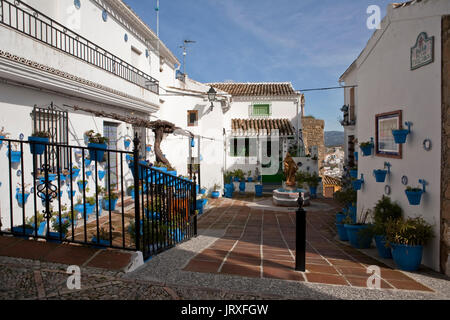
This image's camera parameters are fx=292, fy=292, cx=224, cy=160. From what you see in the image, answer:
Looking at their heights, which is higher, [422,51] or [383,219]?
[422,51]

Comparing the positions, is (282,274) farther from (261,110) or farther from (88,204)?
(261,110)

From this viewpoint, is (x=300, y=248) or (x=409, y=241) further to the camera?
(x=409, y=241)

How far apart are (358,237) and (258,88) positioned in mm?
16043

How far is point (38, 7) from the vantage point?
7098 mm

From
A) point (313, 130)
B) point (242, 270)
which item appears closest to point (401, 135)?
point (242, 270)

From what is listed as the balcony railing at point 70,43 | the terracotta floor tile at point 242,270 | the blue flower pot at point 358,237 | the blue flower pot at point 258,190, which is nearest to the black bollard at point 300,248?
the terracotta floor tile at point 242,270

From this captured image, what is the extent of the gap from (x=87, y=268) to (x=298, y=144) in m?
15.6

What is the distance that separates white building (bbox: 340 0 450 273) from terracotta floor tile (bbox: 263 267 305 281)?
2.28 m

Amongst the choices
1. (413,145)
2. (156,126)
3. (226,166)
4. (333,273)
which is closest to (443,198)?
(413,145)

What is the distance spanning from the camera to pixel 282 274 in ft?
11.5

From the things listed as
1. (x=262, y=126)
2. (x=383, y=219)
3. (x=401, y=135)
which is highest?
(x=262, y=126)

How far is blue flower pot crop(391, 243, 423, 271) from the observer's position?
165 inches

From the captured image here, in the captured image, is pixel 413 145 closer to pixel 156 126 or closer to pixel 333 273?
pixel 333 273

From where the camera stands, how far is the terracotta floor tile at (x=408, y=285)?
11.1ft
